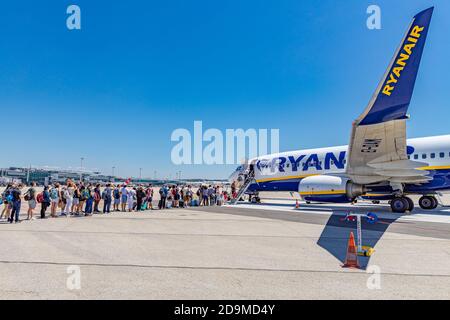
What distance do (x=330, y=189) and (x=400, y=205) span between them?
3927mm

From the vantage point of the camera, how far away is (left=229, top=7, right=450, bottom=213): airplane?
9.13m

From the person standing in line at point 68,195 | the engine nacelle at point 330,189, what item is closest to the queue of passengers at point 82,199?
the person standing in line at point 68,195

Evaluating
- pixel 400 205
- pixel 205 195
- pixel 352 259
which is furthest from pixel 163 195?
pixel 352 259

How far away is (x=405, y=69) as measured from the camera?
29.8 feet

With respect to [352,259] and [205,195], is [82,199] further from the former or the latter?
[352,259]

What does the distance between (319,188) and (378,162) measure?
12.0ft

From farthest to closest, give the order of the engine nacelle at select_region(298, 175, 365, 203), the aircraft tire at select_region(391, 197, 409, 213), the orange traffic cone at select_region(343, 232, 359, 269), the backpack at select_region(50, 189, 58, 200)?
the aircraft tire at select_region(391, 197, 409, 213) → the engine nacelle at select_region(298, 175, 365, 203) → the backpack at select_region(50, 189, 58, 200) → the orange traffic cone at select_region(343, 232, 359, 269)

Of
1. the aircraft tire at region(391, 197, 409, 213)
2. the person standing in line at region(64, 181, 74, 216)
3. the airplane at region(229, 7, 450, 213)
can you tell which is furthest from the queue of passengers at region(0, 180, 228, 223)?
the aircraft tire at region(391, 197, 409, 213)

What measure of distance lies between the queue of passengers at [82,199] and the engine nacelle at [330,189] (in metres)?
8.56

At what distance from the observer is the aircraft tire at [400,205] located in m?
16.2

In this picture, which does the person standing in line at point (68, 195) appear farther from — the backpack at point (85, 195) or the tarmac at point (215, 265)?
the tarmac at point (215, 265)

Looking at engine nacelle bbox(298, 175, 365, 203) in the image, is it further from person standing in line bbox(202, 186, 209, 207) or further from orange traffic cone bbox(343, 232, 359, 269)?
orange traffic cone bbox(343, 232, 359, 269)
